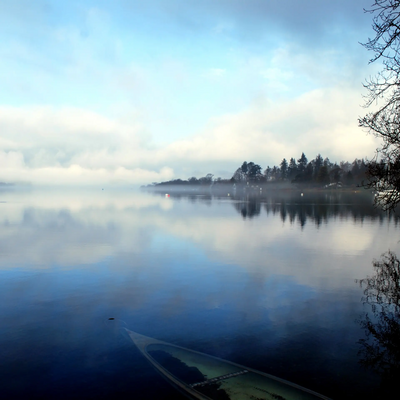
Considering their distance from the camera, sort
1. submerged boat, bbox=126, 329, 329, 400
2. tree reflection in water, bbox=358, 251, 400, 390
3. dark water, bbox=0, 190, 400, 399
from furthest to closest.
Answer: tree reflection in water, bbox=358, 251, 400, 390 < dark water, bbox=0, 190, 400, 399 < submerged boat, bbox=126, 329, 329, 400

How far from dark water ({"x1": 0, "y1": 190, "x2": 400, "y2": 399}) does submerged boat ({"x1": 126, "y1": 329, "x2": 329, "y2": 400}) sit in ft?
0.86

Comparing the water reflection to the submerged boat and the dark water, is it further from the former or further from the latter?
the submerged boat

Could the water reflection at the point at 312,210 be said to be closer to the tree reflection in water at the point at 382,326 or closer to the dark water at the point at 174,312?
the tree reflection in water at the point at 382,326

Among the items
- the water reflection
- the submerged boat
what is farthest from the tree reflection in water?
the water reflection

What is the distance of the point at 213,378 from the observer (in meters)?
7.88

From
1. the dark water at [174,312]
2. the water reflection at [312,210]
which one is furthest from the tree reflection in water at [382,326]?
the water reflection at [312,210]

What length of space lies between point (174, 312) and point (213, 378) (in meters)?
4.02

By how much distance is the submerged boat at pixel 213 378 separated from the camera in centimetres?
730

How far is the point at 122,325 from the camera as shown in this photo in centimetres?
1066

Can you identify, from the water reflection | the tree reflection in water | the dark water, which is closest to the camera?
the dark water

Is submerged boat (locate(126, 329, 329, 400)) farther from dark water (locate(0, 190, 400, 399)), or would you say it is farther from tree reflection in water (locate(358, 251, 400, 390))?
tree reflection in water (locate(358, 251, 400, 390))

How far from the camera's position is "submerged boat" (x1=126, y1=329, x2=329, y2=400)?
24.0 ft

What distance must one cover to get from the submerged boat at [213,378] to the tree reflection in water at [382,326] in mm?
2113

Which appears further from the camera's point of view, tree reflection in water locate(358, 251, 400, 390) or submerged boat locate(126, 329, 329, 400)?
tree reflection in water locate(358, 251, 400, 390)
